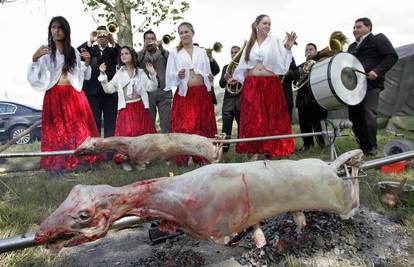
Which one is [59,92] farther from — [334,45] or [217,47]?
[334,45]

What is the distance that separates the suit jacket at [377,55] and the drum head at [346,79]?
476 millimetres

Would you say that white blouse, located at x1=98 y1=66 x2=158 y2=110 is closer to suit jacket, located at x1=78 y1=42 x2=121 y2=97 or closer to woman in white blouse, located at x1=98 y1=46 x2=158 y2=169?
woman in white blouse, located at x1=98 y1=46 x2=158 y2=169

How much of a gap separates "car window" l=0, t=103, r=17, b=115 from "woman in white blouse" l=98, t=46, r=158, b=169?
311 inches

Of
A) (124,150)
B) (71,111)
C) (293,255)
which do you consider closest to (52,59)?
(71,111)

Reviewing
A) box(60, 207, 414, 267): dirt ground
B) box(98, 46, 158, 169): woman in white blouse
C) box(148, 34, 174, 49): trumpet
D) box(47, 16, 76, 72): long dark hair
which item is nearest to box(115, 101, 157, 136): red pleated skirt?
box(98, 46, 158, 169): woman in white blouse

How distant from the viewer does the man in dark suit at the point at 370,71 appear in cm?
564

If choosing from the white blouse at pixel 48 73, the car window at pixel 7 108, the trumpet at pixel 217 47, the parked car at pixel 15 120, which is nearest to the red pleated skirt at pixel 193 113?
the trumpet at pixel 217 47

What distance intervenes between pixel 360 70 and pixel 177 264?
4.06m

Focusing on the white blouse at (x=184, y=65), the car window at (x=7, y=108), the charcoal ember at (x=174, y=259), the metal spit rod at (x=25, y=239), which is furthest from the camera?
the car window at (x=7, y=108)

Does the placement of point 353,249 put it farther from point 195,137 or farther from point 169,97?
point 169,97

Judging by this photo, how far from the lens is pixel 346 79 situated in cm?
504

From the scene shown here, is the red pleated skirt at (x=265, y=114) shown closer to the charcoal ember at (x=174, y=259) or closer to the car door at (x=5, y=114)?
the charcoal ember at (x=174, y=259)

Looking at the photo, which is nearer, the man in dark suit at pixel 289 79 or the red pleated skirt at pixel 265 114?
the red pleated skirt at pixel 265 114

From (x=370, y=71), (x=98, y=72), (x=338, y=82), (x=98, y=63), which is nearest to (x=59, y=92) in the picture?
(x=98, y=72)
